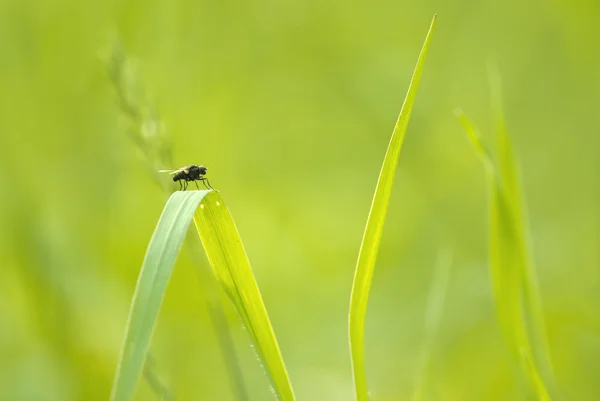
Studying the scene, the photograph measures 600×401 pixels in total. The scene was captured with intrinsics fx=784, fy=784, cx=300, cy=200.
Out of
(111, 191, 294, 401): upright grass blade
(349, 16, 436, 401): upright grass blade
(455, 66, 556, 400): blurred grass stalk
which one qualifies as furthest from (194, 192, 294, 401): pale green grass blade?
(455, 66, 556, 400): blurred grass stalk

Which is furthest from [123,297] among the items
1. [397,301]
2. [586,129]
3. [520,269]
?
[586,129]

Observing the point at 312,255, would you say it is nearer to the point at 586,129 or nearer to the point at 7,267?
the point at 7,267

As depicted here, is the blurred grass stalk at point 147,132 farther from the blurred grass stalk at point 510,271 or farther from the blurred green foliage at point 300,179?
the blurred grass stalk at point 510,271

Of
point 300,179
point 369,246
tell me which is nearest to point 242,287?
point 369,246

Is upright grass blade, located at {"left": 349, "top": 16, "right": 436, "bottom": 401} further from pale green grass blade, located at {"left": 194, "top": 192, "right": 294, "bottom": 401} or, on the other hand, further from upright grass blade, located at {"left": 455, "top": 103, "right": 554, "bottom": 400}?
upright grass blade, located at {"left": 455, "top": 103, "right": 554, "bottom": 400}

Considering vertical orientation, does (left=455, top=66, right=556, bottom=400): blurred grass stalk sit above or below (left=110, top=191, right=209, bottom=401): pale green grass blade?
above

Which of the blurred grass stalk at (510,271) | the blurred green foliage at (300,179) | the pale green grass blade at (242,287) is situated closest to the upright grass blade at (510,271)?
the blurred grass stalk at (510,271)
